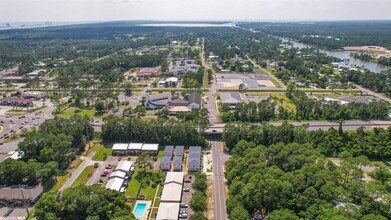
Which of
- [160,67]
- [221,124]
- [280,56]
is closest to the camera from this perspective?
[221,124]

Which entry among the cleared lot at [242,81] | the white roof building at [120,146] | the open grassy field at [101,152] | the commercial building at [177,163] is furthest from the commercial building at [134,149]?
the cleared lot at [242,81]

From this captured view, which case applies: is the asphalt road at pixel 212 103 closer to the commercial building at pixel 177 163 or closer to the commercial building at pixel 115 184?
the commercial building at pixel 177 163

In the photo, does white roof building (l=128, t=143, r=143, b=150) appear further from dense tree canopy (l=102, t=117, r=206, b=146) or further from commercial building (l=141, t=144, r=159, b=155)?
dense tree canopy (l=102, t=117, r=206, b=146)

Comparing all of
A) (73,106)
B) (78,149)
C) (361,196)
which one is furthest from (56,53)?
(361,196)

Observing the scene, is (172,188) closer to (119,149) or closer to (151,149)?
(151,149)

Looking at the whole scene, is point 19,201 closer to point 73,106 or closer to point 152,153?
point 152,153
